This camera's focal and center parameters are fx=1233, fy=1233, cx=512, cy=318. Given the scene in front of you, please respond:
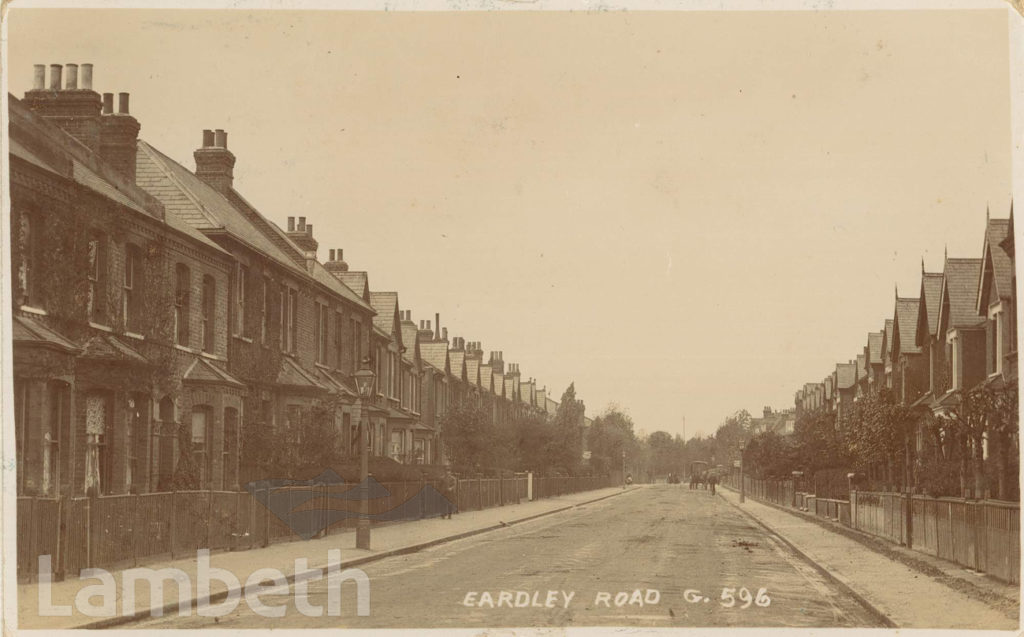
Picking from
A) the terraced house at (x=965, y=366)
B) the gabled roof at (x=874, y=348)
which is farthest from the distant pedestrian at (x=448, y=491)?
the gabled roof at (x=874, y=348)

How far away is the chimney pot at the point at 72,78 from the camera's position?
28906 mm

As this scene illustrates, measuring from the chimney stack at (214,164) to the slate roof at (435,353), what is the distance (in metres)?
31.9

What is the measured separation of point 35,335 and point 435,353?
52113 millimetres

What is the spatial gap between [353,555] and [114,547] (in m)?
5.42

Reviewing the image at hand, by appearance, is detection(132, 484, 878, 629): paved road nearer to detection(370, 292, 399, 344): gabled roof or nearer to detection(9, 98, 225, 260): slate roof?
detection(9, 98, 225, 260): slate roof

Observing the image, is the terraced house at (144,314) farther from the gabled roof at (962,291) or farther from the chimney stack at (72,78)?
the gabled roof at (962,291)

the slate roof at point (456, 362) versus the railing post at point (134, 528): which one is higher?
the slate roof at point (456, 362)

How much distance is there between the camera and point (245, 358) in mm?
34219

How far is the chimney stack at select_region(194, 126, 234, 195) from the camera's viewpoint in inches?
1583

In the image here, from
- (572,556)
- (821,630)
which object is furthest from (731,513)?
(821,630)

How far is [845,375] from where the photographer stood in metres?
79.4

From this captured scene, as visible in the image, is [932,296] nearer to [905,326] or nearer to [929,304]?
[929,304]

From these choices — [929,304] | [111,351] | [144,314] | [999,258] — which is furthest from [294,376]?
[929,304]

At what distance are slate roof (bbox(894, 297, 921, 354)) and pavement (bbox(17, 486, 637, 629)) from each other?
1990 cm
